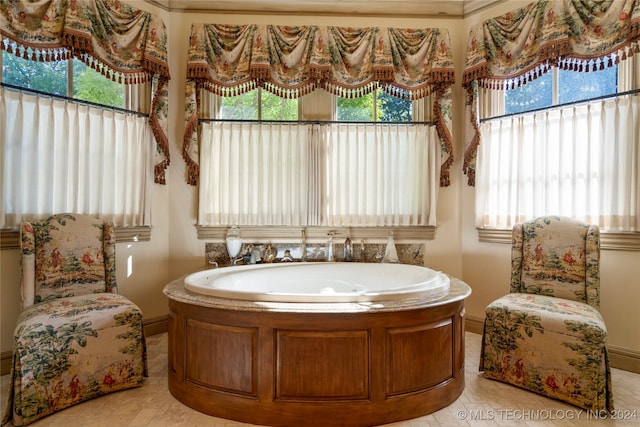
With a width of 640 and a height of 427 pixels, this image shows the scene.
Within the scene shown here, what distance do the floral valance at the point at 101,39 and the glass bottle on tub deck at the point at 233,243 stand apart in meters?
0.78

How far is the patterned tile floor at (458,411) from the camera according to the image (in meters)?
1.98

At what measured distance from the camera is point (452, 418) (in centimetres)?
202

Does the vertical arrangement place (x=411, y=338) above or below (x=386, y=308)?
below

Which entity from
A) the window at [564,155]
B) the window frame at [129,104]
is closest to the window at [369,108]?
the window at [564,155]

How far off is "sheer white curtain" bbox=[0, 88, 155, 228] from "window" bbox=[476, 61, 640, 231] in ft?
9.75

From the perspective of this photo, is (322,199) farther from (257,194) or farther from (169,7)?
(169,7)

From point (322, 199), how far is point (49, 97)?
219 cm

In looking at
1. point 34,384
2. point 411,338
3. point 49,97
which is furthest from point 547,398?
point 49,97

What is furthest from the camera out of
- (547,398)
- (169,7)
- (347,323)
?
(169,7)

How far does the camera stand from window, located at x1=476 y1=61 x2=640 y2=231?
2.70 meters

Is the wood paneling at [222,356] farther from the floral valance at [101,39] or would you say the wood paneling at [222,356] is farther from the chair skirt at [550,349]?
the floral valance at [101,39]

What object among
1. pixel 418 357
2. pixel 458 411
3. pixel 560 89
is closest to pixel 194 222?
pixel 418 357

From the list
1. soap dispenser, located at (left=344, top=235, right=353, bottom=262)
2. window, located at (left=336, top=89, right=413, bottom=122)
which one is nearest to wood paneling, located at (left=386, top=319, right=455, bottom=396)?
soap dispenser, located at (left=344, top=235, right=353, bottom=262)

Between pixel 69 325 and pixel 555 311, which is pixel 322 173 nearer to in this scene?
pixel 555 311
